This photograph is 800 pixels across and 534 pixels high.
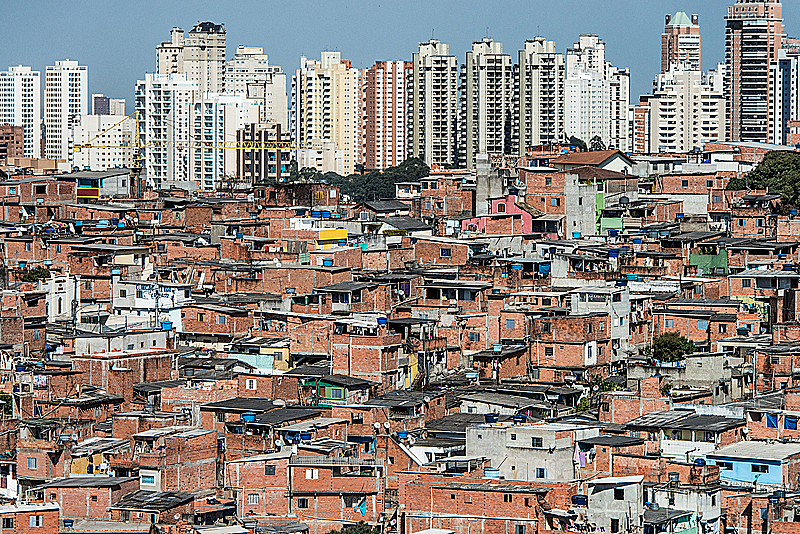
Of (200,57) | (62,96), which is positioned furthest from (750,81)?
(62,96)

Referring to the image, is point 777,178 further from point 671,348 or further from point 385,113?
point 385,113

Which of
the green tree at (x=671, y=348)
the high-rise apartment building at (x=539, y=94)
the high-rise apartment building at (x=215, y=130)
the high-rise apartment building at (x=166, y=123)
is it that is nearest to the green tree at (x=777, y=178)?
the green tree at (x=671, y=348)

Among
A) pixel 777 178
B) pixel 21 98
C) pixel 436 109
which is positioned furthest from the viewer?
A: pixel 21 98

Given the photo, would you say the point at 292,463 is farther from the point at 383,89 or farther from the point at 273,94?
the point at 273,94

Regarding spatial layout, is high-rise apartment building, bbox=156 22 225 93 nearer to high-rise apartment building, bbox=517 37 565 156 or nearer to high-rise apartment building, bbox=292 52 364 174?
high-rise apartment building, bbox=292 52 364 174

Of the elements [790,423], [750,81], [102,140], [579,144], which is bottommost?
[790,423]

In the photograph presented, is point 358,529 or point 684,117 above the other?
point 684,117

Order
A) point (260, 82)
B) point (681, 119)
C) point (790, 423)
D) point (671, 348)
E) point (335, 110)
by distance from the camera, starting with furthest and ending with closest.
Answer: point (260, 82) → point (335, 110) → point (681, 119) → point (671, 348) → point (790, 423)
